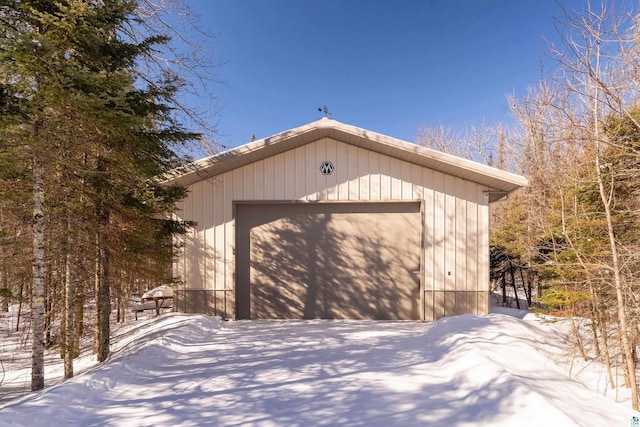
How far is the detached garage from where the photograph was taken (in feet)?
24.0

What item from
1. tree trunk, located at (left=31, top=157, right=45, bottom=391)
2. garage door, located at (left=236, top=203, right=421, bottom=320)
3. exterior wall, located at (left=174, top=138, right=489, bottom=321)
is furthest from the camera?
garage door, located at (left=236, top=203, right=421, bottom=320)

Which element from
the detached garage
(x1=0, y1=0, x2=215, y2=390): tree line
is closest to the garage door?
the detached garage

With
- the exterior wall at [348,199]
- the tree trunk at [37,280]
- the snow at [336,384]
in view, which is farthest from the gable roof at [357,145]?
the snow at [336,384]

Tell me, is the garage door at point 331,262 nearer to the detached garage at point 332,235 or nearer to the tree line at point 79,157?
the detached garage at point 332,235

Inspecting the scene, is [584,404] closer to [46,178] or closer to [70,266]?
[70,266]

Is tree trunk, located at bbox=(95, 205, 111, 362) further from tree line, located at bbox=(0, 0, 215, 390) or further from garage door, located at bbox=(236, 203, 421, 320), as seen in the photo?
garage door, located at bbox=(236, 203, 421, 320)

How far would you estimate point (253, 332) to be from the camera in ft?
20.6

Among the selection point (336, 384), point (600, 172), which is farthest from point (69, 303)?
point (600, 172)

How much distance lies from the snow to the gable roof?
10.6 ft

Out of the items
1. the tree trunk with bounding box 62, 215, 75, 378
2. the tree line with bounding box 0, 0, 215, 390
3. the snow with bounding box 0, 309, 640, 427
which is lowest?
the snow with bounding box 0, 309, 640, 427

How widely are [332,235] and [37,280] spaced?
17.8ft

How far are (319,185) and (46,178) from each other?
16.6 ft

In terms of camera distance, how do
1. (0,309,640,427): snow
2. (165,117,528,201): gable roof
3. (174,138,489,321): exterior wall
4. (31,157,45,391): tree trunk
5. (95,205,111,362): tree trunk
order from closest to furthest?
1. (0,309,640,427): snow
2. (31,157,45,391): tree trunk
3. (95,205,111,362): tree trunk
4. (165,117,528,201): gable roof
5. (174,138,489,321): exterior wall

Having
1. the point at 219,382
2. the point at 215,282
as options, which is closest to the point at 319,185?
the point at 215,282
